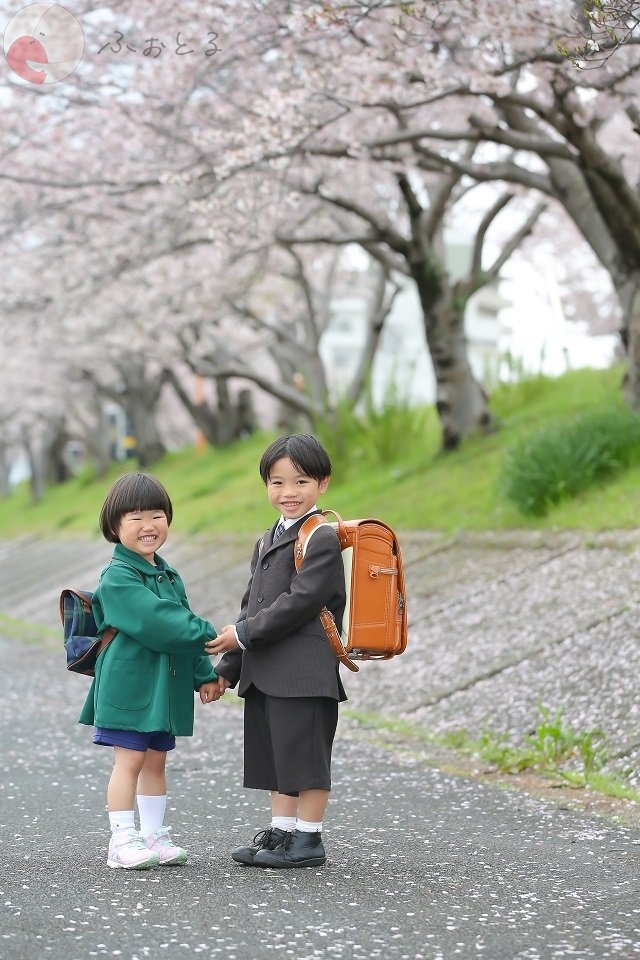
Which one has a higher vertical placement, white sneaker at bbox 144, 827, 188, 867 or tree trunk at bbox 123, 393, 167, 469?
tree trunk at bbox 123, 393, 167, 469

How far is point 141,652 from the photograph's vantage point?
475 centimetres

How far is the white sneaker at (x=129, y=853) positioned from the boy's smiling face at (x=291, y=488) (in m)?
1.25

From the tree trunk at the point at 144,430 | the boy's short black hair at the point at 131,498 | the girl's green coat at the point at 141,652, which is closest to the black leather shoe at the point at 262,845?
the girl's green coat at the point at 141,652

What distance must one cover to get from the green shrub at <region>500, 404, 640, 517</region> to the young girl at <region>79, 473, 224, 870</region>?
6988mm

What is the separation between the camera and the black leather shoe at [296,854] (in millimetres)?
4660

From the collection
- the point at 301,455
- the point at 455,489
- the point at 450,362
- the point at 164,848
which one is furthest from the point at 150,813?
the point at 450,362

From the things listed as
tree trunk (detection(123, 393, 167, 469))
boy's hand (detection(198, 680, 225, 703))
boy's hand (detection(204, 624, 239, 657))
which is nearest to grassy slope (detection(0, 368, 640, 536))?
boy's hand (detection(198, 680, 225, 703))

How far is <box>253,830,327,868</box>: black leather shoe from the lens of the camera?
4660 mm

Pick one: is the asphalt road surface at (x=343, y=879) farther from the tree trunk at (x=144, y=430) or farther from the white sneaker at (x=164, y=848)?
the tree trunk at (x=144, y=430)

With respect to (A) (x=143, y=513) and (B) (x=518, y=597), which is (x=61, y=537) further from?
(A) (x=143, y=513)

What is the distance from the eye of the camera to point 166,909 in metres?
4.03

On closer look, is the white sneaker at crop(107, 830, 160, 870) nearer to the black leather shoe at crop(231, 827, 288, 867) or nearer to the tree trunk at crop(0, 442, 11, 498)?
the black leather shoe at crop(231, 827, 288, 867)

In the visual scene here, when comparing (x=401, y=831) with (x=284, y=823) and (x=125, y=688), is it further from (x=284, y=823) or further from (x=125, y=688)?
(x=125, y=688)

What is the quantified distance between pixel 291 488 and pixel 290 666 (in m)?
0.63
